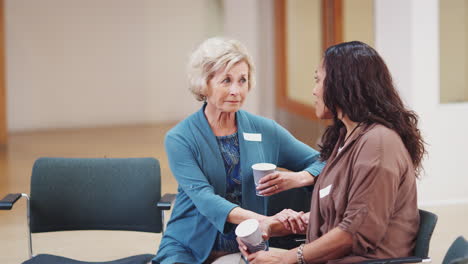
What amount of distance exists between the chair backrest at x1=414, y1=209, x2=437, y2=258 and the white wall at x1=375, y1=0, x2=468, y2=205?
3.12m

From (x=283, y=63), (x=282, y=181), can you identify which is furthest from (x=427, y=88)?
(x=283, y=63)

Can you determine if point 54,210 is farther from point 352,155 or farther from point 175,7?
point 175,7

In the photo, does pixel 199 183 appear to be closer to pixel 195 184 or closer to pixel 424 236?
pixel 195 184

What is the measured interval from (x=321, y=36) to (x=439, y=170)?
2.39 metres

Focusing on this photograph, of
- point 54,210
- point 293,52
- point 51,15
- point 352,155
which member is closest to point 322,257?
point 352,155

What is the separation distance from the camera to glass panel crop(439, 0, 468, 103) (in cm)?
551

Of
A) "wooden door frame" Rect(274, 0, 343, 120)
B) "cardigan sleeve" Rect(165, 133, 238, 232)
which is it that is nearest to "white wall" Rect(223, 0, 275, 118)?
"wooden door frame" Rect(274, 0, 343, 120)

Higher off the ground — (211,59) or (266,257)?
(211,59)

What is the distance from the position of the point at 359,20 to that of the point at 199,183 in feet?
13.2

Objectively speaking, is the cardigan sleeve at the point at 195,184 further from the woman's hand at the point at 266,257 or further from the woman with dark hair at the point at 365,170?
the woman with dark hair at the point at 365,170

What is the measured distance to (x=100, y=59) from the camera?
9.48 meters

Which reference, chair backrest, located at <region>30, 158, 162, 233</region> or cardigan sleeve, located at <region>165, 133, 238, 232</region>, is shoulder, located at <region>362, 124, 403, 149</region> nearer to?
cardigan sleeve, located at <region>165, 133, 238, 232</region>

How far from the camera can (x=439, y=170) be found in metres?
5.50

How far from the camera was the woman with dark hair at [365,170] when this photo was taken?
7.07ft
